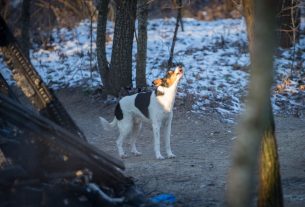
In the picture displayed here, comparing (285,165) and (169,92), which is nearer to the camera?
(285,165)

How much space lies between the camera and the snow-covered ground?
1427 cm

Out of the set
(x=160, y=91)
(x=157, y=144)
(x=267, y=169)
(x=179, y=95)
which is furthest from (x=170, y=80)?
(x=267, y=169)

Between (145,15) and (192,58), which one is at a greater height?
(145,15)

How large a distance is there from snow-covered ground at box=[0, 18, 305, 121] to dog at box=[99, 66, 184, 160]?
132 inches

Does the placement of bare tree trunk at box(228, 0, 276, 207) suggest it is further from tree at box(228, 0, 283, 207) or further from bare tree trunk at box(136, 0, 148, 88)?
bare tree trunk at box(136, 0, 148, 88)

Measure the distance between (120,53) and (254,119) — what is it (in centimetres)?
1105

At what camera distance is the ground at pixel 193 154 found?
7514mm

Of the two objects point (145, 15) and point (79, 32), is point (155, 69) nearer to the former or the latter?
point (145, 15)

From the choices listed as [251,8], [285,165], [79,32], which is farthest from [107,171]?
[79,32]

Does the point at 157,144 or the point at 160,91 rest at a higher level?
the point at 160,91

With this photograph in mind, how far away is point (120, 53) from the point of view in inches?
558

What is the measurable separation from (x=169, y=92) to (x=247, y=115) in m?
6.66

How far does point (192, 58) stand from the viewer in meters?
17.8

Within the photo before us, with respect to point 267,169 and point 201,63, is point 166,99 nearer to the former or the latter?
point 267,169
